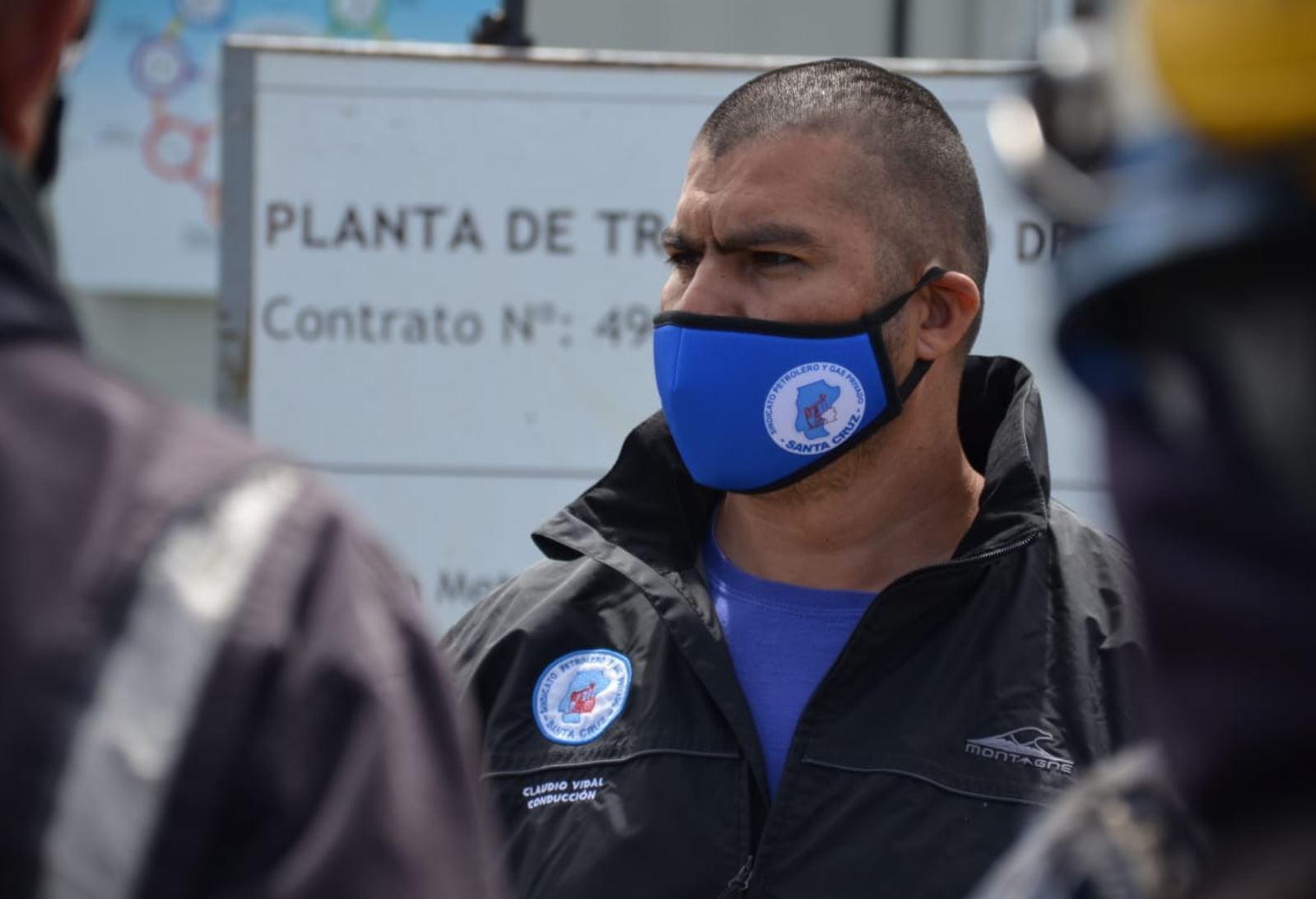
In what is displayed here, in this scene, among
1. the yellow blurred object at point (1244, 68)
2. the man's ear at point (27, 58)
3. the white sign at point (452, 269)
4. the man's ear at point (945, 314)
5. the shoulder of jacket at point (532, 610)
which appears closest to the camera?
the yellow blurred object at point (1244, 68)

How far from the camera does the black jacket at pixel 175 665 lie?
0.96m

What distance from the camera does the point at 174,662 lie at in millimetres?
988

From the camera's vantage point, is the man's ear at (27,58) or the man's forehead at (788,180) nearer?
the man's ear at (27,58)

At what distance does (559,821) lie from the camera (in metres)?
2.36

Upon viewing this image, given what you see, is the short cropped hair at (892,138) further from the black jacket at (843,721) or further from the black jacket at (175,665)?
the black jacket at (175,665)

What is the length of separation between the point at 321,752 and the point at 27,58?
0.47 meters

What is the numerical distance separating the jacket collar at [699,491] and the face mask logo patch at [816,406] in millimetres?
220

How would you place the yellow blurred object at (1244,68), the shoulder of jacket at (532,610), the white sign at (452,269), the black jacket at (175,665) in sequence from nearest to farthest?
1. the yellow blurred object at (1244,68)
2. the black jacket at (175,665)
3. the shoulder of jacket at (532,610)
4. the white sign at (452,269)

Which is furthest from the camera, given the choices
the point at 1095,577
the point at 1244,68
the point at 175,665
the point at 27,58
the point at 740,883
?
the point at 1095,577

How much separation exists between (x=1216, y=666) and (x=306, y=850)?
1.64 ft

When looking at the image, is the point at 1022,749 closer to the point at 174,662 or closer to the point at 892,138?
the point at 892,138

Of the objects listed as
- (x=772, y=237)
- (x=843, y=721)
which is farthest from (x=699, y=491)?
(x=843, y=721)

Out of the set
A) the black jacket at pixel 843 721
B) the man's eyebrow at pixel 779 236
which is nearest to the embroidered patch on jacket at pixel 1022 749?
the black jacket at pixel 843 721

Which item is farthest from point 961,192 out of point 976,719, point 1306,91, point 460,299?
point 1306,91
